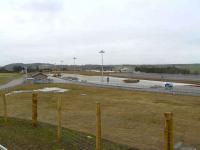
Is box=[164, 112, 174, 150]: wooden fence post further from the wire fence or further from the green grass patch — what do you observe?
the green grass patch

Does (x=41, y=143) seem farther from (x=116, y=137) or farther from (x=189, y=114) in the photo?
(x=189, y=114)

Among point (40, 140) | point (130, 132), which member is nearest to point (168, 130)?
point (40, 140)

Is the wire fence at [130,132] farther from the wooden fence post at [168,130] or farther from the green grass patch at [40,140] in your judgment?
the wooden fence post at [168,130]

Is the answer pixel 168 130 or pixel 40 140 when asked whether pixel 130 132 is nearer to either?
pixel 40 140

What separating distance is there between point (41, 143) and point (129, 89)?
41344 millimetres

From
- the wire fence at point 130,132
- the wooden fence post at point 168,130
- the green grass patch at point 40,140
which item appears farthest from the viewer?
the wire fence at point 130,132

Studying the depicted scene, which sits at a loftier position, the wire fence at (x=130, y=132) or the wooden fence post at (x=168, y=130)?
the wooden fence post at (x=168, y=130)

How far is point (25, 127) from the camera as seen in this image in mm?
11656

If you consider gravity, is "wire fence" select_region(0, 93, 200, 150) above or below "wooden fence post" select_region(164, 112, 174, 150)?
→ below

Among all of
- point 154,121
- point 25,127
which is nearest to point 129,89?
point 154,121

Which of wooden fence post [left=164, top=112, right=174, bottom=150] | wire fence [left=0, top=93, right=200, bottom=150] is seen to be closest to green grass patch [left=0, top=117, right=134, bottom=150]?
wire fence [left=0, top=93, right=200, bottom=150]

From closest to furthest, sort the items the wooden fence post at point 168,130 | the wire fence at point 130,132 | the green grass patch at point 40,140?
1. the wooden fence post at point 168,130
2. the green grass patch at point 40,140
3. the wire fence at point 130,132

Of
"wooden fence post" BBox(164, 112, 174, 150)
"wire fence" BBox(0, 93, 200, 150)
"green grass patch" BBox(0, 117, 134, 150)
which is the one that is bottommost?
"wire fence" BBox(0, 93, 200, 150)

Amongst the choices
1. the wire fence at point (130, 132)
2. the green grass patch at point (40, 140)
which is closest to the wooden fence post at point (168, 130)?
the wire fence at point (130, 132)
